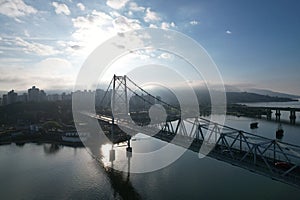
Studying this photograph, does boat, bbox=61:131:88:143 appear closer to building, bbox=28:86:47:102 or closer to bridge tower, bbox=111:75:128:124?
bridge tower, bbox=111:75:128:124

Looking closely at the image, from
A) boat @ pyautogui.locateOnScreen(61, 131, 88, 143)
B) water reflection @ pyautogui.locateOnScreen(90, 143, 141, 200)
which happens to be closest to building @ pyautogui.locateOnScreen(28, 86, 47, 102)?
boat @ pyautogui.locateOnScreen(61, 131, 88, 143)

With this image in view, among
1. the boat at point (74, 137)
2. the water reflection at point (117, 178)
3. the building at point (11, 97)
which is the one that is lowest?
the water reflection at point (117, 178)

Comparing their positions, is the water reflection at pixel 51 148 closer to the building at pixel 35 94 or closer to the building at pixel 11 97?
the building at pixel 11 97

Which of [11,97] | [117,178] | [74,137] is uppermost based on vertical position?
[11,97]

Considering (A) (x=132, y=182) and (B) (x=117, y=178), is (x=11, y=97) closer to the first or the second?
(B) (x=117, y=178)

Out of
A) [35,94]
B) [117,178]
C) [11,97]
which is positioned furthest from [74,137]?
[35,94]

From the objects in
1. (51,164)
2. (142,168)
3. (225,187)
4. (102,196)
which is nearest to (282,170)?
(225,187)

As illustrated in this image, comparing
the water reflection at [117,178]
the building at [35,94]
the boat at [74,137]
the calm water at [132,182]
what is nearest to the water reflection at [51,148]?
the boat at [74,137]

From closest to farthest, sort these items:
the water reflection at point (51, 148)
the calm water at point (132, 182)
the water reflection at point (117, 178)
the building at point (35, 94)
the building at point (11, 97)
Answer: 1. the calm water at point (132, 182)
2. the water reflection at point (117, 178)
3. the water reflection at point (51, 148)
4. the building at point (11, 97)
5. the building at point (35, 94)
